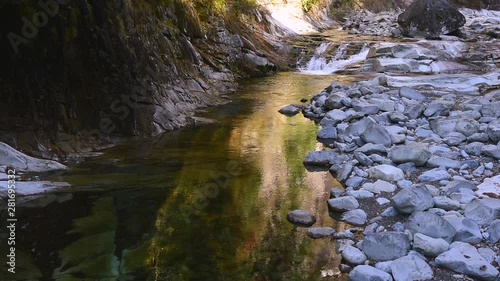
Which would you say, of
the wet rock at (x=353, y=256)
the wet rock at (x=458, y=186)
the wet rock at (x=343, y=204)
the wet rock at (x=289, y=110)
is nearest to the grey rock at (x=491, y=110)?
the wet rock at (x=458, y=186)

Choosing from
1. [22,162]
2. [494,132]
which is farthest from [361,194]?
[22,162]

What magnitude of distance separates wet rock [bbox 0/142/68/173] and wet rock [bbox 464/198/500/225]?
483 cm

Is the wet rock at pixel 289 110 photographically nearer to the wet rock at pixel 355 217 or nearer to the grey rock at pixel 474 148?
the grey rock at pixel 474 148

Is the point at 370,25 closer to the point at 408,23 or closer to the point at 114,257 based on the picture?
the point at 408,23

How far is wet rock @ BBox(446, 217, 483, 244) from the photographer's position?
4.52 meters

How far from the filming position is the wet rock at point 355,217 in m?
5.18

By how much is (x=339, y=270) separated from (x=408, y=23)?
19423 millimetres

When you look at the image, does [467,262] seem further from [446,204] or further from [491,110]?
[491,110]

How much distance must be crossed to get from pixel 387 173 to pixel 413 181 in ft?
1.07

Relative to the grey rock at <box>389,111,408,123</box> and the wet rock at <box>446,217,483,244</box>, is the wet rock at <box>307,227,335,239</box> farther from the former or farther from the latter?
the grey rock at <box>389,111,408,123</box>

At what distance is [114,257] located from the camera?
4.30m

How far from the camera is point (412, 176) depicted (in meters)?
6.45

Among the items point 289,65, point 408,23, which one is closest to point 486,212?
point 289,65

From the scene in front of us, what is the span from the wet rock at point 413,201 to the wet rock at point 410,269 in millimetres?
1001
